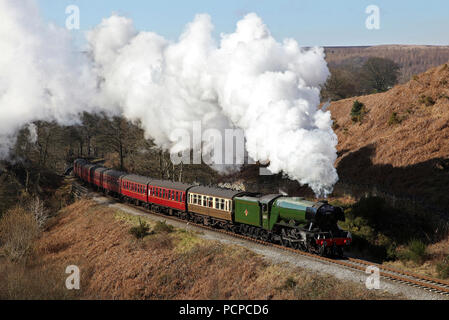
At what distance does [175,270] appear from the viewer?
1988 cm

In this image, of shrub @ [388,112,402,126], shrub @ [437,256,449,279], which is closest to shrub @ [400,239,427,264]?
shrub @ [437,256,449,279]

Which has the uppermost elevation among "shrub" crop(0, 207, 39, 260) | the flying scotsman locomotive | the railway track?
the flying scotsman locomotive

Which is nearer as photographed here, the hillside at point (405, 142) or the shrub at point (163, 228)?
the shrub at point (163, 228)

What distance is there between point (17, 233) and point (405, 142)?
109 feet

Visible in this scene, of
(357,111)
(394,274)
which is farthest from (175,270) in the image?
(357,111)

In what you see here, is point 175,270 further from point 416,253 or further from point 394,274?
point 416,253

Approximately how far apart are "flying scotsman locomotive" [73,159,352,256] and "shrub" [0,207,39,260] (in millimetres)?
9436

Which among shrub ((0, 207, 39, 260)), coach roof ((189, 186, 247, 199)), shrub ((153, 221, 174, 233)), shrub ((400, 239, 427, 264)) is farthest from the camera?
shrub ((153, 221, 174, 233))

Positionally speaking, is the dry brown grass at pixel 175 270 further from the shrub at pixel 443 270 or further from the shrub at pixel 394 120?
the shrub at pixel 394 120

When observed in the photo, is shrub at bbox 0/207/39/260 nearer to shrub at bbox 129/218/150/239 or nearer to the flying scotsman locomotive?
shrub at bbox 129/218/150/239

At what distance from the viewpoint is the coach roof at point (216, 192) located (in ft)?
79.8

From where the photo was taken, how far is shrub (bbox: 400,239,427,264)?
19.2 m

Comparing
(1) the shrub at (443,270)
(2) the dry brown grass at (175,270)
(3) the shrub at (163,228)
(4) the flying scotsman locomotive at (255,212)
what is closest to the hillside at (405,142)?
(1) the shrub at (443,270)

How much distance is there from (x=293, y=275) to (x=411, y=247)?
7.40m
